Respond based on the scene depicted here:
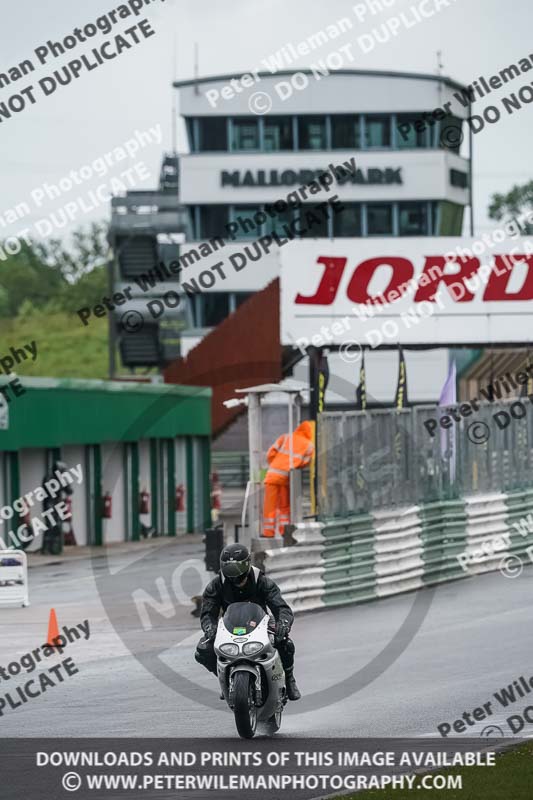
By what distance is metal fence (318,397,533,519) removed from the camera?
21.2m

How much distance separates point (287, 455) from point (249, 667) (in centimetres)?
1316

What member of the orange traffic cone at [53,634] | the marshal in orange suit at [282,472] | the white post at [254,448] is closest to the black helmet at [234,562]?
the orange traffic cone at [53,634]

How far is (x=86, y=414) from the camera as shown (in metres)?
34.7

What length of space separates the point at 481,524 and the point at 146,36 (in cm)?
891

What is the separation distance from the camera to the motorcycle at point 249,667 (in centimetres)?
1147

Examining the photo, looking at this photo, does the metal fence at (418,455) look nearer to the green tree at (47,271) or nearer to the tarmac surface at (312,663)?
the tarmac surface at (312,663)

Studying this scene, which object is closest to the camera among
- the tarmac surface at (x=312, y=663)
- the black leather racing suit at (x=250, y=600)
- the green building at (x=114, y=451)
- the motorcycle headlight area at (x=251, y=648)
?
the motorcycle headlight area at (x=251, y=648)

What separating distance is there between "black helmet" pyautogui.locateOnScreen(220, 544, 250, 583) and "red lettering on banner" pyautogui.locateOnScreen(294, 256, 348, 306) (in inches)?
707

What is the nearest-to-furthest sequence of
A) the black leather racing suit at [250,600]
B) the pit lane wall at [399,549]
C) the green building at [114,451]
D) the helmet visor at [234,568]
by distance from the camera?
the helmet visor at [234,568]
the black leather racing suit at [250,600]
the pit lane wall at [399,549]
the green building at [114,451]

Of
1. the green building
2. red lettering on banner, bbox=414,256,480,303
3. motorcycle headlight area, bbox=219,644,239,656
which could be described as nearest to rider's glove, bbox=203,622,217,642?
motorcycle headlight area, bbox=219,644,239,656

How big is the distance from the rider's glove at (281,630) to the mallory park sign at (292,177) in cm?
6416

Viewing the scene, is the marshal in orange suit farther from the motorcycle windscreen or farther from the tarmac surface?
the motorcycle windscreen

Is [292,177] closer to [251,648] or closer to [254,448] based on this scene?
[254,448]

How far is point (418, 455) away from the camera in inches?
913
